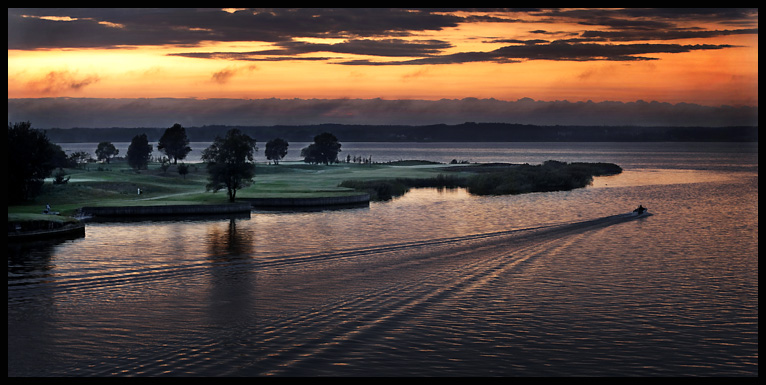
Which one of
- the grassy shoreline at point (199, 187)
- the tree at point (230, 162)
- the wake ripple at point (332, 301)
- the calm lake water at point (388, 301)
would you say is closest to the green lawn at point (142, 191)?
the grassy shoreline at point (199, 187)

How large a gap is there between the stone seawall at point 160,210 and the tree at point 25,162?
24.0 feet

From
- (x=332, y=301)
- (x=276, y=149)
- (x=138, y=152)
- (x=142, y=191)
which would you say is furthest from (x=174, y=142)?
(x=332, y=301)

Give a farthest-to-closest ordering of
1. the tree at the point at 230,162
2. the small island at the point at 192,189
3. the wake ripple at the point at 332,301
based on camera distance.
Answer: the tree at the point at 230,162 → the small island at the point at 192,189 → the wake ripple at the point at 332,301

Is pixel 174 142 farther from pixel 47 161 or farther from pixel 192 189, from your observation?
pixel 47 161

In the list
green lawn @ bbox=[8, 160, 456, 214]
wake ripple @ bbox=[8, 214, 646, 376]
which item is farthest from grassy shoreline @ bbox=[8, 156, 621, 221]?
wake ripple @ bbox=[8, 214, 646, 376]

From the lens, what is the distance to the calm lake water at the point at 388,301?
2086cm

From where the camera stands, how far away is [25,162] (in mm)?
61688

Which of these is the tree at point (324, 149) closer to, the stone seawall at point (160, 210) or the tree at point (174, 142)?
the tree at point (174, 142)

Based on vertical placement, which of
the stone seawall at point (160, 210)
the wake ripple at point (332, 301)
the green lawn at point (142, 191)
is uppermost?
the green lawn at point (142, 191)

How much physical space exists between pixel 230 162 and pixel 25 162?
52.4 feet

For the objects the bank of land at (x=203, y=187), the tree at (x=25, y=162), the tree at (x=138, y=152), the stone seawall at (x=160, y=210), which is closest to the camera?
the stone seawall at (x=160, y=210)

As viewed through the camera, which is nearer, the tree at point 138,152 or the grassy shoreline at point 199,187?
the grassy shoreline at point 199,187

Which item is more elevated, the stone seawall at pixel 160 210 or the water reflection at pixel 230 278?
the stone seawall at pixel 160 210

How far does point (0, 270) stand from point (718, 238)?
38.9 metres
